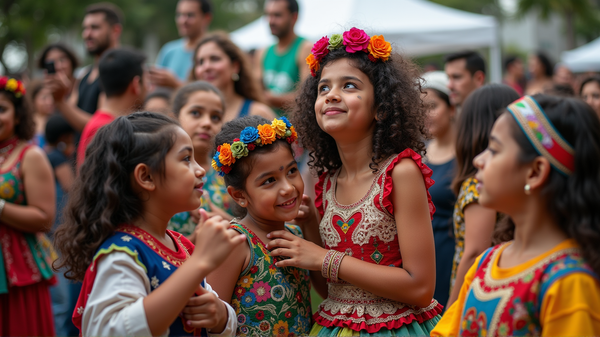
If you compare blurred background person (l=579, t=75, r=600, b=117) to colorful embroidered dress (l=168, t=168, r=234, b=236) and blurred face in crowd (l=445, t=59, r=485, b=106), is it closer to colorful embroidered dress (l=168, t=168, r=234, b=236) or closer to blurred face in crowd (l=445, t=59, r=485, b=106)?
blurred face in crowd (l=445, t=59, r=485, b=106)

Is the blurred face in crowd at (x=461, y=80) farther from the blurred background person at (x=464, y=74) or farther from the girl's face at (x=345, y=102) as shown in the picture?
the girl's face at (x=345, y=102)

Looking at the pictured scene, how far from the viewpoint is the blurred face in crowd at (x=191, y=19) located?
623 cm

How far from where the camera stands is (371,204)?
7.83 feet

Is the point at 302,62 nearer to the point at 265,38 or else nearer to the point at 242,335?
the point at 242,335

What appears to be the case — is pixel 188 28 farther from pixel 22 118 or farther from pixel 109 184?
pixel 109 184

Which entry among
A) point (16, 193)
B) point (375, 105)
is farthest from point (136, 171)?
point (16, 193)

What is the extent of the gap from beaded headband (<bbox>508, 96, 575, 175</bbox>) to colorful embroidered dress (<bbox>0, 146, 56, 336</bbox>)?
3.39 m

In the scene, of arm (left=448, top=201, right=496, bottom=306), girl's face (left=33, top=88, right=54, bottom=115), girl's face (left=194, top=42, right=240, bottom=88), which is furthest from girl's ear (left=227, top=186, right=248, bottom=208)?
girl's face (left=33, top=88, right=54, bottom=115)

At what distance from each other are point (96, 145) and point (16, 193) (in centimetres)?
196

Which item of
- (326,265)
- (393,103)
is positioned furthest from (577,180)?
(326,265)

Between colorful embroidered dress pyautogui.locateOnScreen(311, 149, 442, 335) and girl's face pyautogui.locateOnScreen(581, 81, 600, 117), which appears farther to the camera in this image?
girl's face pyautogui.locateOnScreen(581, 81, 600, 117)

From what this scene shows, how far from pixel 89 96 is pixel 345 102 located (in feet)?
13.8

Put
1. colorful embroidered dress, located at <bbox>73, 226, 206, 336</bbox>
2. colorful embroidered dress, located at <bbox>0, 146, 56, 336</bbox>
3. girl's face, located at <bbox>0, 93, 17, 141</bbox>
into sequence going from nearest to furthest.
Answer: colorful embroidered dress, located at <bbox>73, 226, 206, 336</bbox> → colorful embroidered dress, located at <bbox>0, 146, 56, 336</bbox> → girl's face, located at <bbox>0, 93, 17, 141</bbox>

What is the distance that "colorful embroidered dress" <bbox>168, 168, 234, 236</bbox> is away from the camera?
3.28 meters
